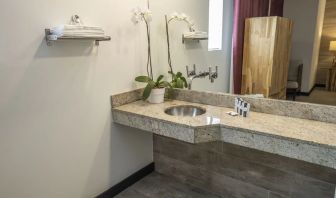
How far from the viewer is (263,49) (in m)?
1.72

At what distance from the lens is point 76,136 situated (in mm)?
1694

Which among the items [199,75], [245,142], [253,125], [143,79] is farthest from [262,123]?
[143,79]

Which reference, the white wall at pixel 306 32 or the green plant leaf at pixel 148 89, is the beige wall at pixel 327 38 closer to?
the white wall at pixel 306 32

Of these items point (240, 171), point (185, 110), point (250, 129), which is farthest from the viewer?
point (185, 110)

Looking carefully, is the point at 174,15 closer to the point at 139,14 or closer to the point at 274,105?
the point at 139,14

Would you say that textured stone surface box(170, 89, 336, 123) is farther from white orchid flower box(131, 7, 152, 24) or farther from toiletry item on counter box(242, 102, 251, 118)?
white orchid flower box(131, 7, 152, 24)

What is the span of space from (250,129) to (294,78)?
53 centimetres

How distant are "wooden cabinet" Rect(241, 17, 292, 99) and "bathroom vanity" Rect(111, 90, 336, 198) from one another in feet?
0.35

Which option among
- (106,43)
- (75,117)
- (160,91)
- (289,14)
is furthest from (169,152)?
(289,14)

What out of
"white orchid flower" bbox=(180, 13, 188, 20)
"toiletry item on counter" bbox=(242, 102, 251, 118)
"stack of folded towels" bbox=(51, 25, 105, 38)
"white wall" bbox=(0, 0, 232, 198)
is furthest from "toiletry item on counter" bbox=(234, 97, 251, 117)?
"stack of folded towels" bbox=(51, 25, 105, 38)

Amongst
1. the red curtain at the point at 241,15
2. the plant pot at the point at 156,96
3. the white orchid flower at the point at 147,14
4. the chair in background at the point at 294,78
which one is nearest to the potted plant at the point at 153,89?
the plant pot at the point at 156,96

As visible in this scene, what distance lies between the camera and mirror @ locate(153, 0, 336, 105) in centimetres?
150

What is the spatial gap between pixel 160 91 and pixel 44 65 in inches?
35.5

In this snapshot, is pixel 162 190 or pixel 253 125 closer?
pixel 253 125
